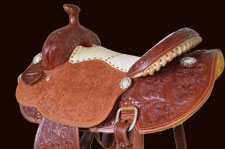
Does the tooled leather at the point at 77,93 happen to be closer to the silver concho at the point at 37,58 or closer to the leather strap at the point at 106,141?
the silver concho at the point at 37,58

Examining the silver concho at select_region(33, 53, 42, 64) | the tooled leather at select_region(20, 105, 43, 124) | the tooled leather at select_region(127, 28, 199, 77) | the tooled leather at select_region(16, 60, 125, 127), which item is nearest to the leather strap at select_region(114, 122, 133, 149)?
the tooled leather at select_region(16, 60, 125, 127)

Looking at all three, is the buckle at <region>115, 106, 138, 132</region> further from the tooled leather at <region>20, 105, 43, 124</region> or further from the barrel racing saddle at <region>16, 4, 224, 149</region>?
the tooled leather at <region>20, 105, 43, 124</region>

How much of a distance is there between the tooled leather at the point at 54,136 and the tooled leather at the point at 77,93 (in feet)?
0.28

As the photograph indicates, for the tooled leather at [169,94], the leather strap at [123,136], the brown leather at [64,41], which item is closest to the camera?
the tooled leather at [169,94]

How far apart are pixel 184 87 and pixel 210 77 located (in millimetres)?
177

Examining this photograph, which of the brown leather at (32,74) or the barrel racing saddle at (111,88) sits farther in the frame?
the brown leather at (32,74)

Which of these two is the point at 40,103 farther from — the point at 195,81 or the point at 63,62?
the point at 195,81

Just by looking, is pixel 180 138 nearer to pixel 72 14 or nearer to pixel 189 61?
pixel 189 61

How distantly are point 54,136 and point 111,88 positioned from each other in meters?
0.58

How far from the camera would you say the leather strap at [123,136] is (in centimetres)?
237

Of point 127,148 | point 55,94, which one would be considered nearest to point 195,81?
point 127,148

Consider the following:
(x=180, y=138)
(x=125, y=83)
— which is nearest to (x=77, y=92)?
(x=125, y=83)

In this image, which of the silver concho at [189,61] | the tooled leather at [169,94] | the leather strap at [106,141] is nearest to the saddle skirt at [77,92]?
the tooled leather at [169,94]

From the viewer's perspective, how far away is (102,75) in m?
2.64
